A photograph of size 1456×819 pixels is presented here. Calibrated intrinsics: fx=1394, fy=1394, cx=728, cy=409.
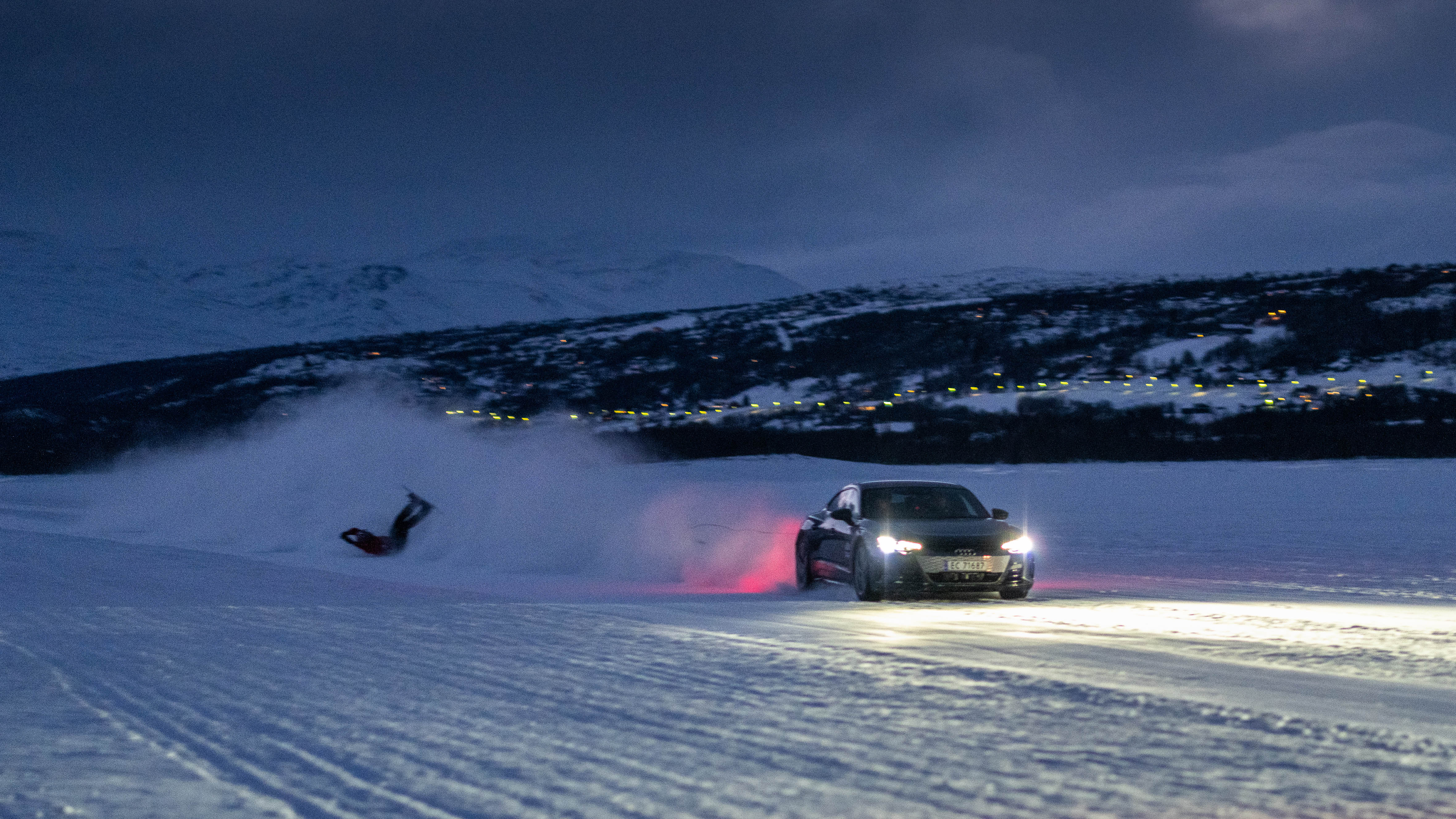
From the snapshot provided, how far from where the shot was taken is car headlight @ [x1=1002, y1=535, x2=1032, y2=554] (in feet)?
45.4

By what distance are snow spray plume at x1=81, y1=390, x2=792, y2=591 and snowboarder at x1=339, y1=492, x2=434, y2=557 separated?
221mm

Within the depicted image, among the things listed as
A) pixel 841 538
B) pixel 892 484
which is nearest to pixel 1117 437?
pixel 892 484

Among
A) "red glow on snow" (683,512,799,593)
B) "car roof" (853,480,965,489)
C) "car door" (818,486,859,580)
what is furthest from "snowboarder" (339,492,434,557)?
"car roof" (853,480,965,489)

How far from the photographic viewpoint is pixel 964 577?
45.0 ft

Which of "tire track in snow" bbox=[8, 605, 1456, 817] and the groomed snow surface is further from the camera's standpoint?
the groomed snow surface

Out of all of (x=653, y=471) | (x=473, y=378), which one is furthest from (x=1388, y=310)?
(x=473, y=378)

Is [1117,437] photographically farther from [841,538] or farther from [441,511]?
[841,538]

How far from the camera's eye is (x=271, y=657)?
30.9 feet

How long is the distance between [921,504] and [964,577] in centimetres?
162

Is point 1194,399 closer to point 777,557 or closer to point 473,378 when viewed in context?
point 777,557

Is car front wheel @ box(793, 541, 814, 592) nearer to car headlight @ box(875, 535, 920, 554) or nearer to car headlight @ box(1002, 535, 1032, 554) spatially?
car headlight @ box(875, 535, 920, 554)

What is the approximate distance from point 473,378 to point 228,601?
8939 cm

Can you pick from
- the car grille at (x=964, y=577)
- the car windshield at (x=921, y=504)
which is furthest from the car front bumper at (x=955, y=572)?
the car windshield at (x=921, y=504)

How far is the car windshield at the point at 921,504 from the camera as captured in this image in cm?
1464
